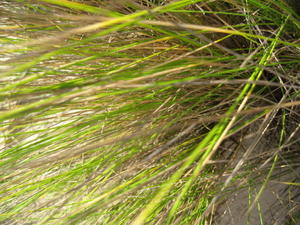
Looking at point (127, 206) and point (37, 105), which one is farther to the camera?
point (127, 206)

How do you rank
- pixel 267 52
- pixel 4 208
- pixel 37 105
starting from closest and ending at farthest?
pixel 37 105
pixel 267 52
pixel 4 208

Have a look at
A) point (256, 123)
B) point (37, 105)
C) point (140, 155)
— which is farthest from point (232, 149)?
point (37, 105)

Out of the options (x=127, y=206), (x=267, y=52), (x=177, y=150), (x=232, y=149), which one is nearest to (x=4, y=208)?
(x=127, y=206)

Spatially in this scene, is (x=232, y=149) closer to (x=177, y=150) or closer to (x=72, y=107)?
(x=177, y=150)

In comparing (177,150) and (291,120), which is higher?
(291,120)

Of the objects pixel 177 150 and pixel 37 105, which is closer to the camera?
pixel 37 105

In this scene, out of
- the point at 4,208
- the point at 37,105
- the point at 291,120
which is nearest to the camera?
the point at 37,105

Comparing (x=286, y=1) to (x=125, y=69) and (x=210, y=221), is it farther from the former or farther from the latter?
(x=210, y=221)

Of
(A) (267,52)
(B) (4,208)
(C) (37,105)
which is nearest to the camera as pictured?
(C) (37,105)

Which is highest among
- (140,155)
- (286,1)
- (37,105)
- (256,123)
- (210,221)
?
(286,1)
